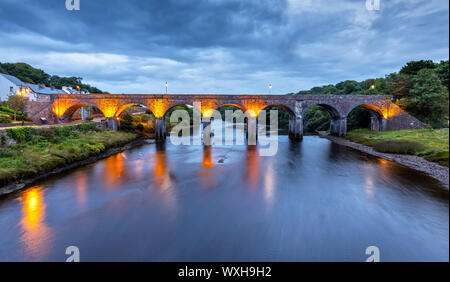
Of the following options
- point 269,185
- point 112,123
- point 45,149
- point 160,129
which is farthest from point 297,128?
point 45,149

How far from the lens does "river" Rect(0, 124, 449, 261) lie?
8062mm

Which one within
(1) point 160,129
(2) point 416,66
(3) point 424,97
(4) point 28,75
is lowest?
(1) point 160,129

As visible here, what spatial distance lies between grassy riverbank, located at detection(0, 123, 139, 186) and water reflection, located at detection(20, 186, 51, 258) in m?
2.40

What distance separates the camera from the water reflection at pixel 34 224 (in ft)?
28.1

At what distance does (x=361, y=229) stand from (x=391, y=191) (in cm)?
675

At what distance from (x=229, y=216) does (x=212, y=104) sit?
29186 millimetres

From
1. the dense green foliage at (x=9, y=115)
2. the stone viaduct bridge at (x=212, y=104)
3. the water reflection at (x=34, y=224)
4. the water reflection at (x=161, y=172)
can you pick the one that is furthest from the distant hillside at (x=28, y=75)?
the water reflection at (x=34, y=224)

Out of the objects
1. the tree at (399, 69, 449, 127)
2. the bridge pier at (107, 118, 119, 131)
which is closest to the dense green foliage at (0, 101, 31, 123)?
the bridge pier at (107, 118, 119, 131)

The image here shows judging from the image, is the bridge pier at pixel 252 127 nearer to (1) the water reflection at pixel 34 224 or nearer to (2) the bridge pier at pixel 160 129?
(2) the bridge pier at pixel 160 129

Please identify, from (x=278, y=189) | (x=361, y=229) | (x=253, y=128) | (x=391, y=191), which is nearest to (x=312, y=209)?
(x=361, y=229)

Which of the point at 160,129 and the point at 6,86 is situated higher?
the point at 6,86

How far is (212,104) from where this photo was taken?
125 feet

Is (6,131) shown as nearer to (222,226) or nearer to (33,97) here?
(222,226)

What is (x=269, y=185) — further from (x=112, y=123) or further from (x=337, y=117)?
(x=112, y=123)
